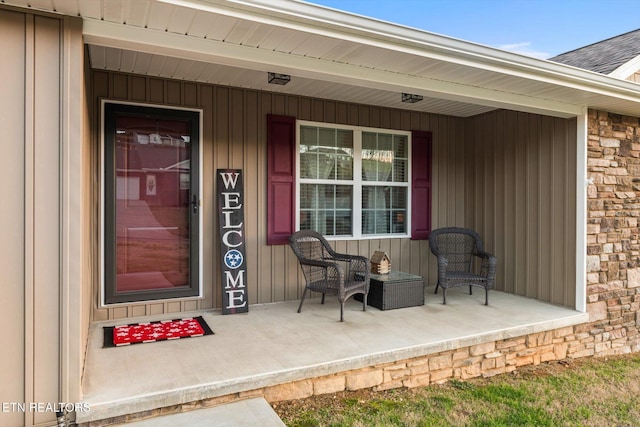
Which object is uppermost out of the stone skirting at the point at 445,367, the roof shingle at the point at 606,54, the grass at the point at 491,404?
the roof shingle at the point at 606,54

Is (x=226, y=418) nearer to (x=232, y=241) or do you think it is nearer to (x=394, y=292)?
(x=232, y=241)

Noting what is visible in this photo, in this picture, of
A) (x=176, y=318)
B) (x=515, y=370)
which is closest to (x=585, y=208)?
(x=515, y=370)

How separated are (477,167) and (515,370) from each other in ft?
8.81

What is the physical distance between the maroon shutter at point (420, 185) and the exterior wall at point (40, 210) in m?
3.93

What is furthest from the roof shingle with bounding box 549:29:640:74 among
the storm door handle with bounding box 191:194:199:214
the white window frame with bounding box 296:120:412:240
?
the storm door handle with bounding box 191:194:199:214

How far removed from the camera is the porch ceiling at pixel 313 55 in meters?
2.46

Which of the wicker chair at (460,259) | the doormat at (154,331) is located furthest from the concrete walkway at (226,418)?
the wicker chair at (460,259)

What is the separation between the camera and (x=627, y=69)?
466 centimetres

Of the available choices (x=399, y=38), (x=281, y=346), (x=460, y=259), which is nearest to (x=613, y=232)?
(x=460, y=259)

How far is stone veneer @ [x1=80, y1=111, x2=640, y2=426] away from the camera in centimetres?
366

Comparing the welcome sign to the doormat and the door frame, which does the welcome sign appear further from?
the doormat

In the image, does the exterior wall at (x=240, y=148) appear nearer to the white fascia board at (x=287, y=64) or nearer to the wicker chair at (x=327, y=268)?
the wicker chair at (x=327, y=268)

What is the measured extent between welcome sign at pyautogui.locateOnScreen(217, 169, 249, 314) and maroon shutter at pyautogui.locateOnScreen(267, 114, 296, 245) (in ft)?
1.19

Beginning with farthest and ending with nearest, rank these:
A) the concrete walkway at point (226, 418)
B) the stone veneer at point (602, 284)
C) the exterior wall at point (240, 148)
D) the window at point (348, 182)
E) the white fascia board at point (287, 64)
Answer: the window at point (348, 182) → the exterior wall at point (240, 148) → the stone veneer at point (602, 284) → the white fascia board at point (287, 64) → the concrete walkway at point (226, 418)
